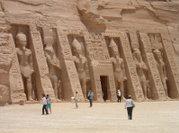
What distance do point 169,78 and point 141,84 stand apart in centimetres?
321

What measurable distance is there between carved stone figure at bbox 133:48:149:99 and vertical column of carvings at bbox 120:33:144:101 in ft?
2.55

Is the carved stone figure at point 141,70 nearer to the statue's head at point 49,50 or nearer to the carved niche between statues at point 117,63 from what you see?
the carved niche between statues at point 117,63

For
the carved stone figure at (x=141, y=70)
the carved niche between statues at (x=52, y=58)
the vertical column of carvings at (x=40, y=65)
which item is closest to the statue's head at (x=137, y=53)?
the carved stone figure at (x=141, y=70)

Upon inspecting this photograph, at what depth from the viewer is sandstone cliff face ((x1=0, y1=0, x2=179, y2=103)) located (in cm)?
2834

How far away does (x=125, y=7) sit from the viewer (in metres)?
35.9

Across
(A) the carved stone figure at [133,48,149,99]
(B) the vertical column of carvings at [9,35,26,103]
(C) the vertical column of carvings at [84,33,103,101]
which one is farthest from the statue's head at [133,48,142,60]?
(B) the vertical column of carvings at [9,35,26,103]

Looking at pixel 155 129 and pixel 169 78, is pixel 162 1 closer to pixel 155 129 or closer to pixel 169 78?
pixel 169 78

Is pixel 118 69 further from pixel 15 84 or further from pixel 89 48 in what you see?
pixel 15 84

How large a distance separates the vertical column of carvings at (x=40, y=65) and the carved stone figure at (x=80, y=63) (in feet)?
9.19

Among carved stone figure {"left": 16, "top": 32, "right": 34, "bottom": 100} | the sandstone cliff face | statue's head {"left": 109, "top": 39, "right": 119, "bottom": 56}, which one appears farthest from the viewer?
statue's head {"left": 109, "top": 39, "right": 119, "bottom": 56}

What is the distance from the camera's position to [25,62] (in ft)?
93.1

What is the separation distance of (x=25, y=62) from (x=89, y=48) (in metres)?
5.21

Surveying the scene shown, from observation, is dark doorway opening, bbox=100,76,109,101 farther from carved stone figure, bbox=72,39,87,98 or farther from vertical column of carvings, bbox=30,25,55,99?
vertical column of carvings, bbox=30,25,55,99

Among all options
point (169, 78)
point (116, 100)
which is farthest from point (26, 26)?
point (169, 78)
